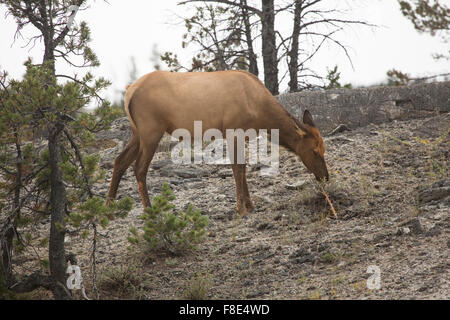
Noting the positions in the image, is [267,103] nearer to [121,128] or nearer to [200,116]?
[200,116]

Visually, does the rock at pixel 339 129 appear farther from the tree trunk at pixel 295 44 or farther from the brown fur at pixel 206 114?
the brown fur at pixel 206 114

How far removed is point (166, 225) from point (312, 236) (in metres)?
1.79

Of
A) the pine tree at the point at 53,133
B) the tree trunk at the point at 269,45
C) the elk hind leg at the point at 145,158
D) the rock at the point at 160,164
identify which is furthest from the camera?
the tree trunk at the point at 269,45

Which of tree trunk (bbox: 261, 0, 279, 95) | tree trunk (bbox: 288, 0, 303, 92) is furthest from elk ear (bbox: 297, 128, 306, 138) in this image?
tree trunk (bbox: 288, 0, 303, 92)

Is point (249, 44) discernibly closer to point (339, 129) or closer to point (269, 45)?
point (269, 45)

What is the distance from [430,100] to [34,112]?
26.5 ft

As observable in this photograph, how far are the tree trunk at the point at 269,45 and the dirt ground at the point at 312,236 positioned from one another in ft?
9.73

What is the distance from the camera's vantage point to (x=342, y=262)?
546 centimetres

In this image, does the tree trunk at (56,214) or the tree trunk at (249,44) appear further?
the tree trunk at (249,44)

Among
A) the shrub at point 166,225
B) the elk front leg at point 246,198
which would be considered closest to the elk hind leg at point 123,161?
the elk front leg at point 246,198

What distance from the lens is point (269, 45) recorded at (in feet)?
37.8

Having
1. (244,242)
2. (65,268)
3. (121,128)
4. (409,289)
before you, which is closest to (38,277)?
(65,268)

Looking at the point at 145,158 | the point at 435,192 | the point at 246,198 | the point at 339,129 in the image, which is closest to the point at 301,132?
the point at 246,198

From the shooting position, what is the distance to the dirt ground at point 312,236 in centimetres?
511
